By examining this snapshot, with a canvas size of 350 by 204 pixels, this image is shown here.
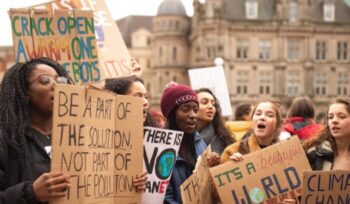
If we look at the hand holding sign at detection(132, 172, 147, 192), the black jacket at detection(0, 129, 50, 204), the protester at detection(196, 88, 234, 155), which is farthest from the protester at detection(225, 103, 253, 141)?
the black jacket at detection(0, 129, 50, 204)

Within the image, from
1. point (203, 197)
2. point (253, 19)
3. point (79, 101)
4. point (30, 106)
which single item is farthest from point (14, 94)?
point (253, 19)

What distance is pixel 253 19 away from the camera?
52.2 m

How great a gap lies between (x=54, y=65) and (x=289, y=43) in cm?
4833

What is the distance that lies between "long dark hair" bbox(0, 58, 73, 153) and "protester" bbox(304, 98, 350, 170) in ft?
6.97

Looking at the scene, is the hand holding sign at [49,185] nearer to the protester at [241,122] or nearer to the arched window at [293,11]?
the protester at [241,122]

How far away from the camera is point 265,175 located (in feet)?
18.4

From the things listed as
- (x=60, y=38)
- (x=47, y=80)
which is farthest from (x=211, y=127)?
(x=47, y=80)

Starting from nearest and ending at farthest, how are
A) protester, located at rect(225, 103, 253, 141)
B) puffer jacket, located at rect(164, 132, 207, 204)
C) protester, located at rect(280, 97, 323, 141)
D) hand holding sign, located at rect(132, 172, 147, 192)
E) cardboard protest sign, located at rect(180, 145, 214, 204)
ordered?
hand holding sign, located at rect(132, 172, 147, 192), cardboard protest sign, located at rect(180, 145, 214, 204), puffer jacket, located at rect(164, 132, 207, 204), protester, located at rect(280, 97, 323, 141), protester, located at rect(225, 103, 253, 141)

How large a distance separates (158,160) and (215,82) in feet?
16.3

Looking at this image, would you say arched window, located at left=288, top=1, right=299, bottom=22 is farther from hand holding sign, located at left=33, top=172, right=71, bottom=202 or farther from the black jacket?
hand holding sign, located at left=33, top=172, right=71, bottom=202

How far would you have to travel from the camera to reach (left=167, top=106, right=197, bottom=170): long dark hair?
615 centimetres

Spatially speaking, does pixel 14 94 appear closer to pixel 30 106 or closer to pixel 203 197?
pixel 30 106

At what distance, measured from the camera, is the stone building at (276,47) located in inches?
2042

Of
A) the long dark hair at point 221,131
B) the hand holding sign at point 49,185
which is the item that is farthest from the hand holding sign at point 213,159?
the long dark hair at point 221,131
